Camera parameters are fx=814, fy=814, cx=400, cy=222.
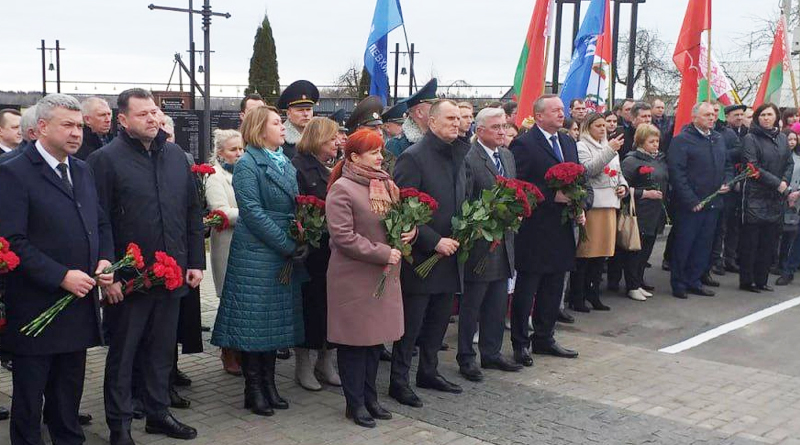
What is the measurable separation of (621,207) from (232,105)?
32352 mm

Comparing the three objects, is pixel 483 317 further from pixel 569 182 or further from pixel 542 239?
pixel 569 182

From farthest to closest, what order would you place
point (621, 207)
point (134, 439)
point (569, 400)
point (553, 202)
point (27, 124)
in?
point (621, 207), point (553, 202), point (569, 400), point (134, 439), point (27, 124)

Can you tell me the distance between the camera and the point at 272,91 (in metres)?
37.8

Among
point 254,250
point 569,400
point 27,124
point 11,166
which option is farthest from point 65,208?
point 569,400

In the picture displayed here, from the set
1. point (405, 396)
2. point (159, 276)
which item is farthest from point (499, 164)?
point (159, 276)

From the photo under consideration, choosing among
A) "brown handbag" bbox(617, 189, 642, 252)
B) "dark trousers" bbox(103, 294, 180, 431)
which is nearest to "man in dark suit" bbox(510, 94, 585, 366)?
"brown handbag" bbox(617, 189, 642, 252)

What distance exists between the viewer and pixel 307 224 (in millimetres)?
5445

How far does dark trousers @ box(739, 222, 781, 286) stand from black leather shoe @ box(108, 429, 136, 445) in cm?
777

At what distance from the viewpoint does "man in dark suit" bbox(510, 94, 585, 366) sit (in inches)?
264

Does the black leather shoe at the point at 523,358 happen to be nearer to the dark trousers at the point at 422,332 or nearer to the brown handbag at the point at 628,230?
the dark trousers at the point at 422,332

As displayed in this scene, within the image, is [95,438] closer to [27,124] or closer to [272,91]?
[27,124]

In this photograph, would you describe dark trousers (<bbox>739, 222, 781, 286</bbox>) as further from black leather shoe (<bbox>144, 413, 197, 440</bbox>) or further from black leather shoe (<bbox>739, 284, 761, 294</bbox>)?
black leather shoe (<bbox>144, 413, 197, 440</bbox>)

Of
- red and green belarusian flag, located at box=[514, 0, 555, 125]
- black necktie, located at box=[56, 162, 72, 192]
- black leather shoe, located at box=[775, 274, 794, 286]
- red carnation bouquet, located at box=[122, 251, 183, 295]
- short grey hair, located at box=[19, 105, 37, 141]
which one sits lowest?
black leather shoe, located at box=[775, 274, 794, 286]

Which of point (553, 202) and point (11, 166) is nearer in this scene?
point (11, 166)
